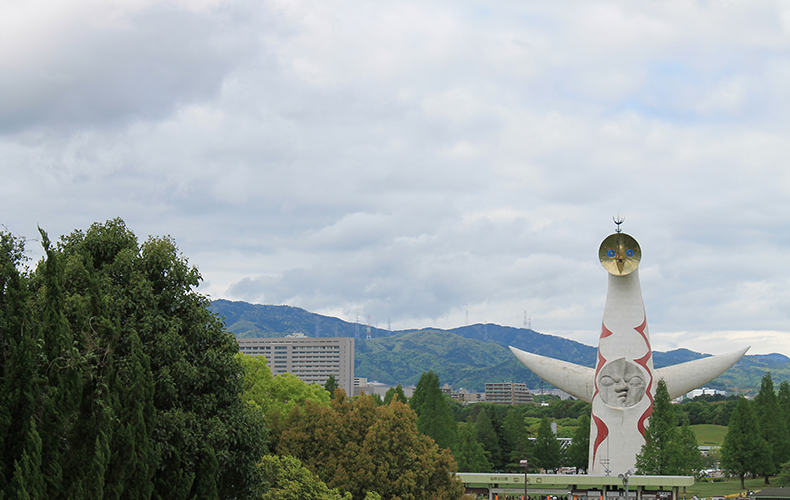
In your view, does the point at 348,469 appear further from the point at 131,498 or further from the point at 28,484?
the point at 28,484

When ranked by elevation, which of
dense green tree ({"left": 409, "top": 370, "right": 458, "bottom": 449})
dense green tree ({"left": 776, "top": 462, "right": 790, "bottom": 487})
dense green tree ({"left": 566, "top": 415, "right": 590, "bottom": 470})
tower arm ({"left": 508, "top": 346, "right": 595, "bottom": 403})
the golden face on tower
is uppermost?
the golden face on tower

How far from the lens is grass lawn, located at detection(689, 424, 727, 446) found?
9250 cm

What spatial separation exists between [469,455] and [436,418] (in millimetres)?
4195

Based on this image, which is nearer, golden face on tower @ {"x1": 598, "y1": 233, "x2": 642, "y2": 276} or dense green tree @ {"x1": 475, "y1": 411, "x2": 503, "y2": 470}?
golden face on tower @ {"x1": 598, "y1": 233, "x2": 642, "y2": 276}

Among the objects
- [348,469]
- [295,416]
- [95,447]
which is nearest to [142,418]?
Answer: [95,447]

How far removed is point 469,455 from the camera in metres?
56.0

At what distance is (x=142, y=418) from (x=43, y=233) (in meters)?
3.69

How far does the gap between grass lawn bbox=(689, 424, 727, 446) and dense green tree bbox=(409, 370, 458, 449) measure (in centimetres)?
4771

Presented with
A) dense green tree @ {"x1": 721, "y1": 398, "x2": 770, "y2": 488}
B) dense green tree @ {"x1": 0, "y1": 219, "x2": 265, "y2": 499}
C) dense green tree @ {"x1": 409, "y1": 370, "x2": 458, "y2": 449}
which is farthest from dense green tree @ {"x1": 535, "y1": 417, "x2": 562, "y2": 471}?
dense green tree @ {"x1": 0, "y1": 219, "x2": 265, "y2": 499}

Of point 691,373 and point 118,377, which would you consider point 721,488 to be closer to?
point 691,373

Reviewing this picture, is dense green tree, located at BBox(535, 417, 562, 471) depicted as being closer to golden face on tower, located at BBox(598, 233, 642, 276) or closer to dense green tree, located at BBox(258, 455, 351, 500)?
golden face on tower, located at BBox(598, 233, 642, 276)

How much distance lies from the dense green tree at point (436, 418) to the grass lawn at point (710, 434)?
157 feet

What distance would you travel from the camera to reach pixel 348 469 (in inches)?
1011

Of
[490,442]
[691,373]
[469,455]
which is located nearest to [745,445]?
[691,373]
